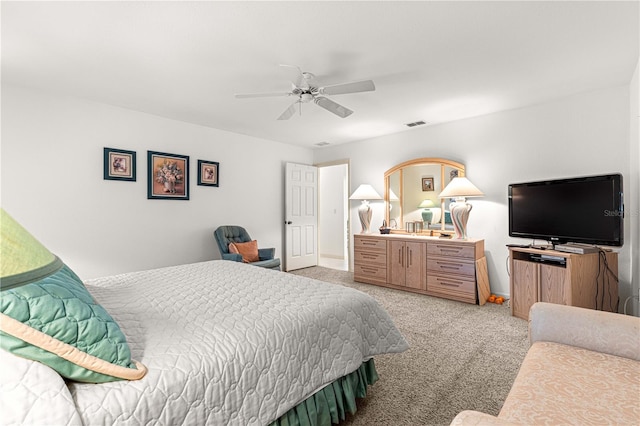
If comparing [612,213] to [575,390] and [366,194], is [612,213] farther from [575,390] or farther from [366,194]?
[366,194]

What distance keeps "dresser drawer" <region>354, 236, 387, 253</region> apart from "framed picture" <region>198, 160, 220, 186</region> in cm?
Result: 246

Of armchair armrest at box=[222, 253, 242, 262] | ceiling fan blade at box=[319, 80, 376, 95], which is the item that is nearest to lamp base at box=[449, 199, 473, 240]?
ceiling fan blade at box=[319, 80, 376, 95]

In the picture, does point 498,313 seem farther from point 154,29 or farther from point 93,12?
point 93,12

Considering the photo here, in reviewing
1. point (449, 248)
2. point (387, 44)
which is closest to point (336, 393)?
point (387, 44)

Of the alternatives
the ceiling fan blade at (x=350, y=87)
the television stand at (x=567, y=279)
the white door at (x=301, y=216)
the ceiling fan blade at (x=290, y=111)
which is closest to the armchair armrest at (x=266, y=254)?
the white door at (x=301, y=216)

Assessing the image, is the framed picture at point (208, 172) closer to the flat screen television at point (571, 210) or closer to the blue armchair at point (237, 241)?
the blue armchair at point (237, 241)

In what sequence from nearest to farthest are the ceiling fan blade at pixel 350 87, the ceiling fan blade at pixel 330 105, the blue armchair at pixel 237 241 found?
the ceiling fan blade at pixel 350 87
the ceiling fan blade at pixel 330 105
the blue armchair at pixel 237 241

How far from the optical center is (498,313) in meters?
3.38

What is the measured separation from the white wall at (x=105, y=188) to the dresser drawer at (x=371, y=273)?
1.96 m

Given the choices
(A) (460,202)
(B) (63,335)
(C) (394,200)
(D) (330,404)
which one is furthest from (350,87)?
(C) (394,200)

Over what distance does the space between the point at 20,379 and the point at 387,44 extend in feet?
8.65

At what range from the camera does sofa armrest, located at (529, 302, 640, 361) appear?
139cm

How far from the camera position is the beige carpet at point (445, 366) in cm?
176

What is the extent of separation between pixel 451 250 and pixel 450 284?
1.45 feet
